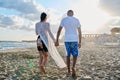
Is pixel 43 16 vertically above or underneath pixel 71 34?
above

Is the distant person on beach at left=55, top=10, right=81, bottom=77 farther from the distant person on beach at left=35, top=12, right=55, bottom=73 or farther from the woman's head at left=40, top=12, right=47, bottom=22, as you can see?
the woman's head at left=40, top=12, right=47, bottom=22

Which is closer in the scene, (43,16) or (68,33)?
(68,33)

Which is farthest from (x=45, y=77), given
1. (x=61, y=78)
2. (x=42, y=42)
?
(x=42, y=42)

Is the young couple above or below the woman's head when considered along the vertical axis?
below

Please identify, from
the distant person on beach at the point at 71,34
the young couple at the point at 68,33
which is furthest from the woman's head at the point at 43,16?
the distant person on beach at the point at 71,34

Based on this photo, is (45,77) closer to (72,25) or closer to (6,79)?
(6,79)

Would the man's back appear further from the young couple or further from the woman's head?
the woman's head

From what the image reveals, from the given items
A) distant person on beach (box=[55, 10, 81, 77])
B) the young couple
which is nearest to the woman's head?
the young couple

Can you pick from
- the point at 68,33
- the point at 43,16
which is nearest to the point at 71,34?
the point at 68,33

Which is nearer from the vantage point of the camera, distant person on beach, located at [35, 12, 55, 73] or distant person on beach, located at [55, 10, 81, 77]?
distant person on beach, located at [55, 10, 81, 77]

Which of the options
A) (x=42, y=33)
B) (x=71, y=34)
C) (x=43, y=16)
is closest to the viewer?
(x=71, y=34)

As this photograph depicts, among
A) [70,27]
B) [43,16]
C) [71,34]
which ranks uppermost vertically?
[43,16]

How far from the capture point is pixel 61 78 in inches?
394

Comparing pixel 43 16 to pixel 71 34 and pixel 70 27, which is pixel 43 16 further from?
pixel 71 34
